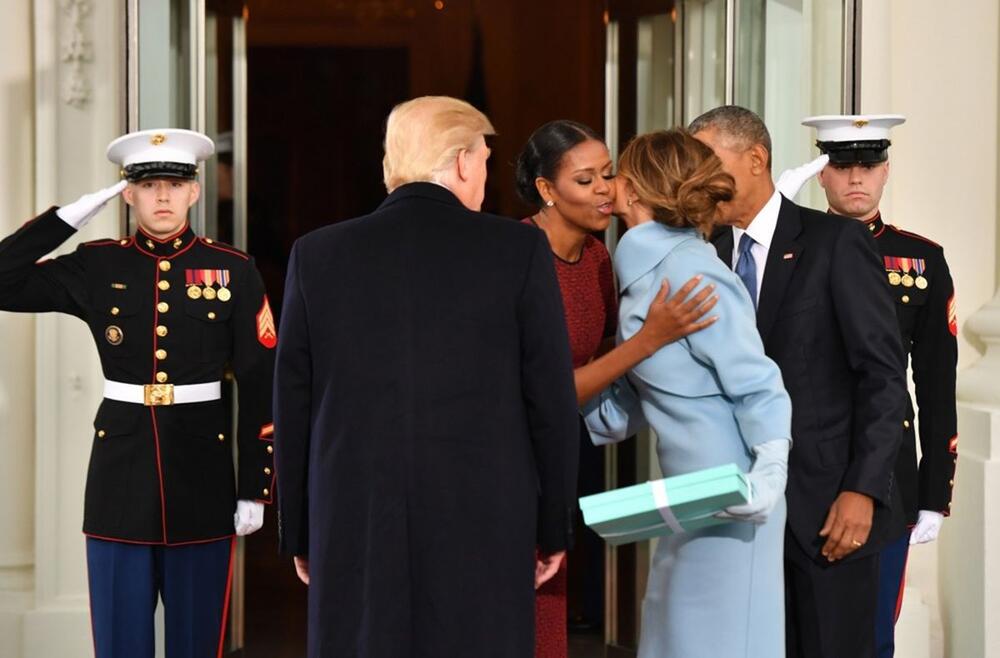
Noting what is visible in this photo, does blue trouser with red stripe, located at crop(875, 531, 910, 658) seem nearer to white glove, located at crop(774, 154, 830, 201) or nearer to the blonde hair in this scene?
white glove, located at crop(774, 154, 830, 201)

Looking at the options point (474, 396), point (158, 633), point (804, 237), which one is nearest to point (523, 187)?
point (804, 237)

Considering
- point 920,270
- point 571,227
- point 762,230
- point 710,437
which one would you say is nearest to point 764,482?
point 710,437

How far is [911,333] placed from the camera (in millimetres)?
3404

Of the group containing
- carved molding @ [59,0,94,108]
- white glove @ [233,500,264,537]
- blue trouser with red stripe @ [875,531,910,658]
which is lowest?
blue trouser with red stripe @ [875,531,910,658]

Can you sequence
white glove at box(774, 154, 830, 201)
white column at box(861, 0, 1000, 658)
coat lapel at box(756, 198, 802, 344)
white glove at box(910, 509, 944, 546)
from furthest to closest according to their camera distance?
white column at box(861, 0, 1000, 658)
white glove at box(910, 509, 944, 546)
white glove at box(774, 154, 830, 201)
coat lapel at box(756, 198, 802, 344)

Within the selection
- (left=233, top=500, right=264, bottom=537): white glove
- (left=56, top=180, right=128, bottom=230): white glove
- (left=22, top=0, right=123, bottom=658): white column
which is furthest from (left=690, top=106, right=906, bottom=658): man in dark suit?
(left=22, top=0, right=123, bottom=658): white column

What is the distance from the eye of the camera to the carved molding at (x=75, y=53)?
3.93 meters

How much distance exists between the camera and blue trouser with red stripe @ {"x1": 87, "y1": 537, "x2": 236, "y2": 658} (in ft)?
9.98

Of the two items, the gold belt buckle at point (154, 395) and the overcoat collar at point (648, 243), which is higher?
the overcoat collar at point (648, 243)

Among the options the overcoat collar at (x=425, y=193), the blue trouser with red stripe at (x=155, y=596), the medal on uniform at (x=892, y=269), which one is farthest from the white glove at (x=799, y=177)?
the blue trouser with red stripe at (x=155, y=596)

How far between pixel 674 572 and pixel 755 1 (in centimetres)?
250

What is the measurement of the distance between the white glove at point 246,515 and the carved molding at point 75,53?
1433 millimetres

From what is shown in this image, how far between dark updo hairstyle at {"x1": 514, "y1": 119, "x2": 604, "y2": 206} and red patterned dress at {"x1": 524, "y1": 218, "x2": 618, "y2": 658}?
100mm

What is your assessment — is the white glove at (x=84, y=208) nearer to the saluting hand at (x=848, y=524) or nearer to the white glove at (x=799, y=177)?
the white glove at (x=799, y=177)
